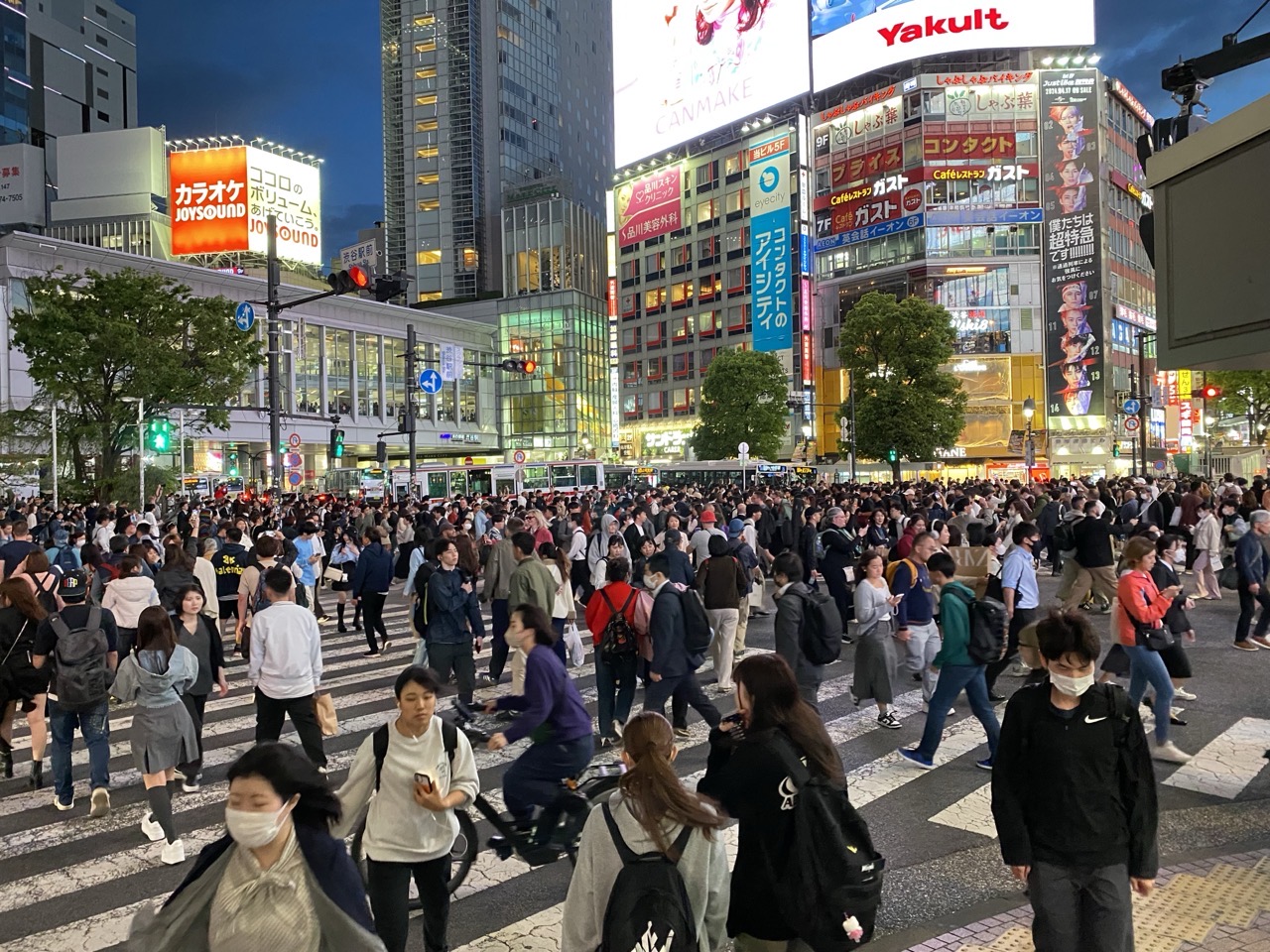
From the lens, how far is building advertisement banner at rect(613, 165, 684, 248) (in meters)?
81.3

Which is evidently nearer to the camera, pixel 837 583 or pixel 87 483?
pixel 837 583

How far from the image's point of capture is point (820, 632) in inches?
281

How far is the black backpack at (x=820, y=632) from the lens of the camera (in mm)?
7109

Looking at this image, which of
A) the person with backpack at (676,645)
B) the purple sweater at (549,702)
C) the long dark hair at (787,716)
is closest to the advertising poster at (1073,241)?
the person with backpack at (676,645)

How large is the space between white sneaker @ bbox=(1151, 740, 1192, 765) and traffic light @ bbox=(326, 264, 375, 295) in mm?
11486

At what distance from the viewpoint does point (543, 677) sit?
507 centimetres

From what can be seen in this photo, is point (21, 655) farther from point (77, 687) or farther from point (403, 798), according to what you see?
point (403, 798)

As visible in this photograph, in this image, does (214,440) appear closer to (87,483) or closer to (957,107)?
(87,483)

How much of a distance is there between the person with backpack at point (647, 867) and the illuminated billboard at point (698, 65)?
7540 cm

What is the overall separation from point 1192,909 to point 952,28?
69510 millimetres

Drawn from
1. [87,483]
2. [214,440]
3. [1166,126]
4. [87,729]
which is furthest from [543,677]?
[214,440]

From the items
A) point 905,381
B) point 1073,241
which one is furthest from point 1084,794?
point 1073,241

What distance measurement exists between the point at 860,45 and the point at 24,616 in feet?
233

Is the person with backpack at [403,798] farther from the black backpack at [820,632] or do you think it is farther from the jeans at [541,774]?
the black backpack at [820,632]
